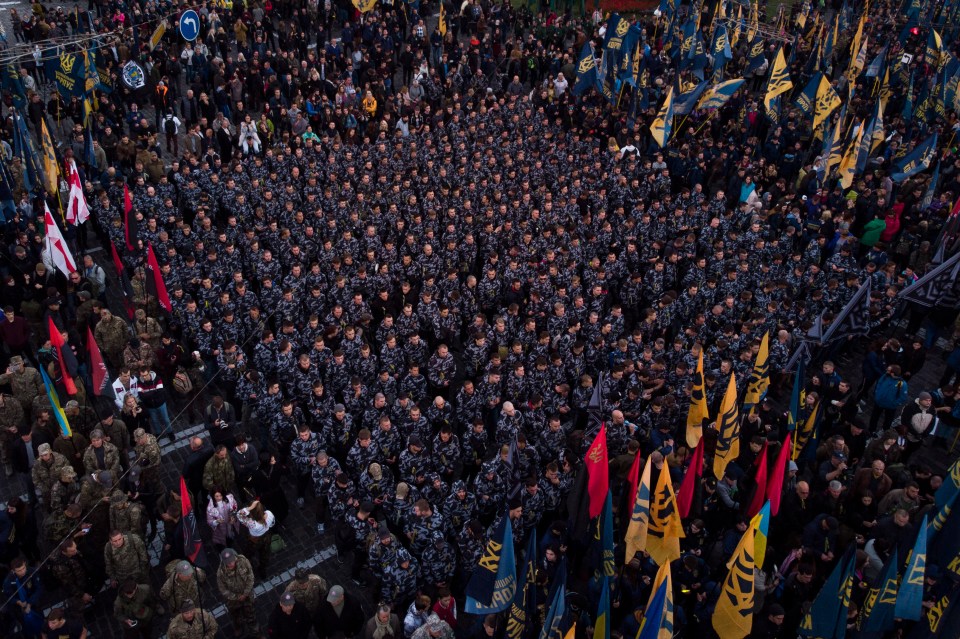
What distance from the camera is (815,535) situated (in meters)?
10.3

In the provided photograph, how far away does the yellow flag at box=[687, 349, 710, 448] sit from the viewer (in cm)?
1168

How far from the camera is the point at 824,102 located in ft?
67.7

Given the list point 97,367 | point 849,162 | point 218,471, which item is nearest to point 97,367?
point 97,367

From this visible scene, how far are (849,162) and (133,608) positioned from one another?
1838 cm

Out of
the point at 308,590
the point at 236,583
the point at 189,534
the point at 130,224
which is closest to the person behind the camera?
the point at 308,590

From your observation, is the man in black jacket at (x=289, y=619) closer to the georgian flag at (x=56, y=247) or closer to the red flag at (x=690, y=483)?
the red flag at (x=690, y=483)

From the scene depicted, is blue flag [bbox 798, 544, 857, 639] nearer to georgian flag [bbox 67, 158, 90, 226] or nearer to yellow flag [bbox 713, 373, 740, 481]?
yellow flag [bbox 713, 373, 740, 481]

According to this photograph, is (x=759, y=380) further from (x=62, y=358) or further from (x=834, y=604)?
(x=62, y=358)

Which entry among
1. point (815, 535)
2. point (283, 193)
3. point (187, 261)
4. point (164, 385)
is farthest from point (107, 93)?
point (815, 535)

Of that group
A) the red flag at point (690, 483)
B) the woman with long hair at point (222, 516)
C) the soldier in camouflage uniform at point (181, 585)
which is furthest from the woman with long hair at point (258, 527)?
the red flag at point (690, 483)

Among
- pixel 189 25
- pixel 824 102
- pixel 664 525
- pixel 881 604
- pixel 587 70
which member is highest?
pixel 189 25

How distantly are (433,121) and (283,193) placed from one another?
276 inches

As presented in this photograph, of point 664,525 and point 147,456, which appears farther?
point 147,456

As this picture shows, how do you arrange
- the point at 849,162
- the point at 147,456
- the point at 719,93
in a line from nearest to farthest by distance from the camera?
the point at 147,456, the point at 849,162, the point at 719,93
